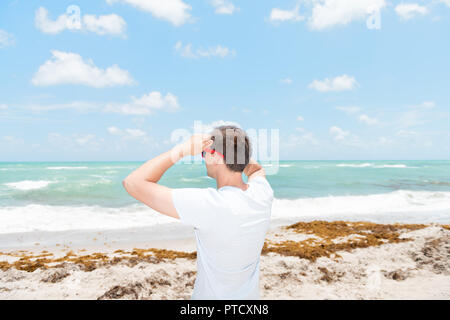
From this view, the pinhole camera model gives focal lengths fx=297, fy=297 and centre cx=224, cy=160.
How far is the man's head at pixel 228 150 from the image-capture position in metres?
1.47

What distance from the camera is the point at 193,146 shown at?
141 centimetres

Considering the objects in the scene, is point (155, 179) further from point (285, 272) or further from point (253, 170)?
point (285, 272)

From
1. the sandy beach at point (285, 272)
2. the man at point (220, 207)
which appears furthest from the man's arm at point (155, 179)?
the sandy beach at point (285, 272)

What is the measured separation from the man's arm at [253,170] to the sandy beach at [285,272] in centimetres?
355

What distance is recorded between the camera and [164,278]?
5035 mm

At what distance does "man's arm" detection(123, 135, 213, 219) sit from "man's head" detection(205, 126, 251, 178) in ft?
0.26

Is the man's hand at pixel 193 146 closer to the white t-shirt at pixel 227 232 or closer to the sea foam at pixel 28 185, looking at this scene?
the white t-shirt at pixel 227 232

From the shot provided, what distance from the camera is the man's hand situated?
1.40m

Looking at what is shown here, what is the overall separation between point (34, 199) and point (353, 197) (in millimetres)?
19430

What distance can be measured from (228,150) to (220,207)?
0.29 metres

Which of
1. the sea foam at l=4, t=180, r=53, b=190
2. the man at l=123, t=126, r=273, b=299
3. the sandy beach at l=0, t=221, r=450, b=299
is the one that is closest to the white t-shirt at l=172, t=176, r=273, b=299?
the man at l=123, t=126, r=273, b=299

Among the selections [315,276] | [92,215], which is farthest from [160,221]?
[315,276]

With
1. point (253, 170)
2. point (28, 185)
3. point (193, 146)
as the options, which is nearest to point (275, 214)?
point (253, 170)
